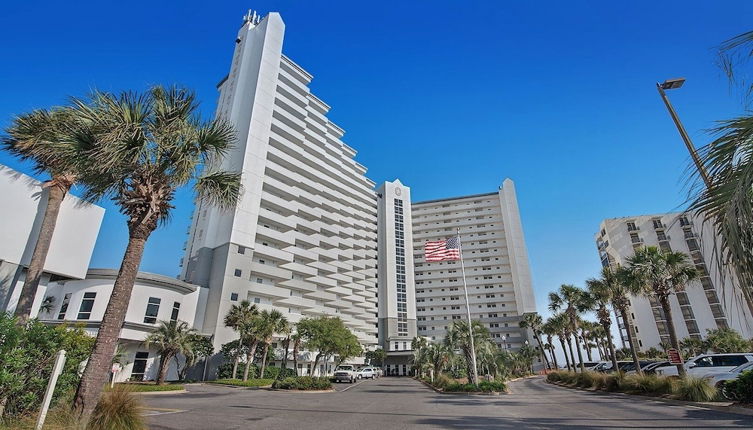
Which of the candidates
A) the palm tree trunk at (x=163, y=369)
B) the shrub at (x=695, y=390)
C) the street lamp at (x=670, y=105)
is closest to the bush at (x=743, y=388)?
the shrub at (x=695, y=390)

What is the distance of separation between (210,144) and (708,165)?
11.8m

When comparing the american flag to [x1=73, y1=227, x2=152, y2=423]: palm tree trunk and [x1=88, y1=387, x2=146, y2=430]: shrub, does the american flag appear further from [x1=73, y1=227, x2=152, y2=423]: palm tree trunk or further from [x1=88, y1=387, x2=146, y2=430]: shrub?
[x1=88, y1=387, x2=146, y2=430]: shrub

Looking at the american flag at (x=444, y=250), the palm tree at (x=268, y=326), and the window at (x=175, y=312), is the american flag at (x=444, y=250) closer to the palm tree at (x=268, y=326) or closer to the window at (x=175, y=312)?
the palm tree at (x=268, y=326)

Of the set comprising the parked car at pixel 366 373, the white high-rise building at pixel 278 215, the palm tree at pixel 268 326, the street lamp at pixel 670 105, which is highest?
the white high-rise building at pixel 278 215

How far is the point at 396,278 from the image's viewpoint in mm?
90062

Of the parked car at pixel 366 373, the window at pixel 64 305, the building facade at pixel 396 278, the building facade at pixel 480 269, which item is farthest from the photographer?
the building facade at pixel 480 269

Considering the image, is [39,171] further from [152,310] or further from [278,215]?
[278,215]

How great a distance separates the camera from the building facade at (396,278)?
8331cm

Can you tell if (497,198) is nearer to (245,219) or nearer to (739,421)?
(245,219)

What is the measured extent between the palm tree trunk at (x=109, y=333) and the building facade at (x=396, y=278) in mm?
77545

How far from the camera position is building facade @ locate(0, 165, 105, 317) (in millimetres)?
14383

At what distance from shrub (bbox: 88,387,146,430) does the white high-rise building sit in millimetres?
33851

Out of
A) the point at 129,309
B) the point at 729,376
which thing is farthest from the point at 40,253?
the point at 729,376

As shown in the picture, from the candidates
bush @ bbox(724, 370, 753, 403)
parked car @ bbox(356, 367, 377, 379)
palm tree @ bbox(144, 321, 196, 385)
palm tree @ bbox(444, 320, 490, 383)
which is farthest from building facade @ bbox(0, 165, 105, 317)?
parked car @ bbox(356, 367, 377, 379)
